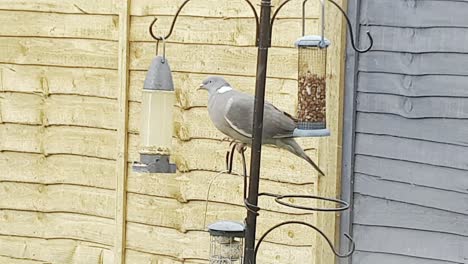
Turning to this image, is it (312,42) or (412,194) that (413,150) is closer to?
(412,194)

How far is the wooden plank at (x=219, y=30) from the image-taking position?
4477 mm

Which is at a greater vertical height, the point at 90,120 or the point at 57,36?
the point at 57,36

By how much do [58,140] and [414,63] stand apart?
214 centimetres

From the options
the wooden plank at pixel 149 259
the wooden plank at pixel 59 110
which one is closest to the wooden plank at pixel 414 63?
the wooden plank at pixel 149 259

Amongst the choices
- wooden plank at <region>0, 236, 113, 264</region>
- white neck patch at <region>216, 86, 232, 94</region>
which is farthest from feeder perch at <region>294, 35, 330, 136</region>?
wooden plank at <region>0, 236, 113, 264</region>

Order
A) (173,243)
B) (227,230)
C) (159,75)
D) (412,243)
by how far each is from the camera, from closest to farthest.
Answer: (227,230), (159,75), (412,243), (173,243)

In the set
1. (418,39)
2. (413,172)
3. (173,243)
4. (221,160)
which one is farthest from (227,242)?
(173,243)

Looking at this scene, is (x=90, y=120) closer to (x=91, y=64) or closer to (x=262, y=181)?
(x=91, y=64)

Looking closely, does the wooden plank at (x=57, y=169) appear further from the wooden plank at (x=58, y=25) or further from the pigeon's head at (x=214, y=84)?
the pigeon's head at (x=214, y=84)

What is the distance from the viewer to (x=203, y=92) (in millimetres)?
4824

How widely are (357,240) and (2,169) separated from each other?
87.1 inches

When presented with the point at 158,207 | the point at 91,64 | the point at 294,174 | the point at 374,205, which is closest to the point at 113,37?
the point at 91,64

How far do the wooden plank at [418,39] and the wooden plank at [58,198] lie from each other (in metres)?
1.77

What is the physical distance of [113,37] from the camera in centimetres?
511
